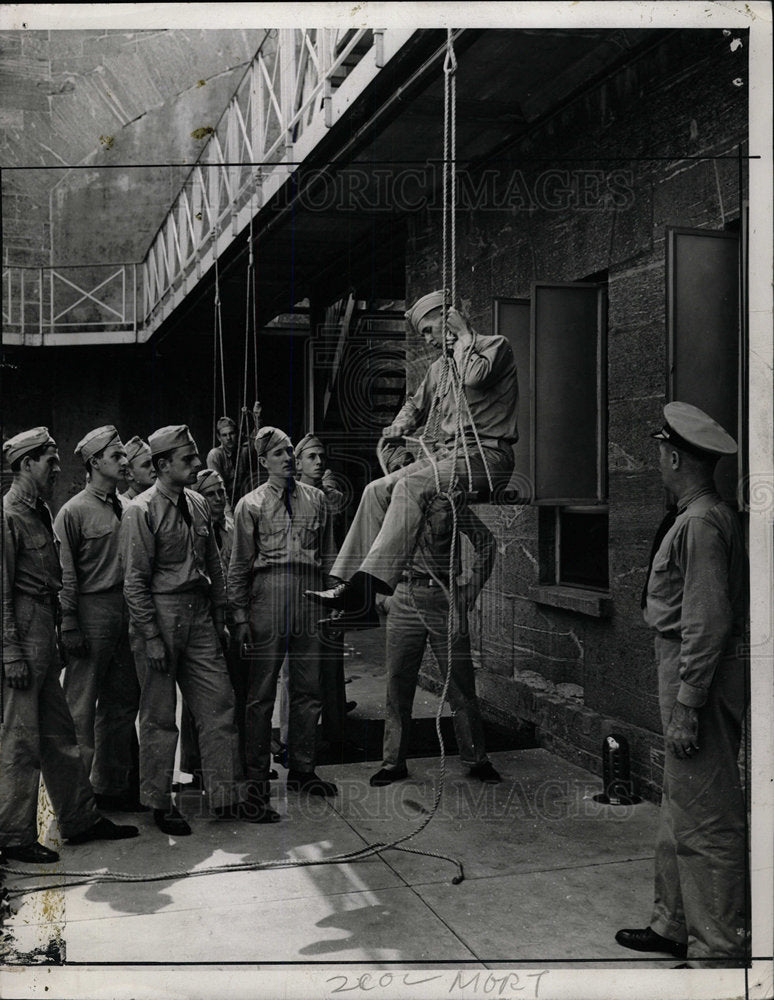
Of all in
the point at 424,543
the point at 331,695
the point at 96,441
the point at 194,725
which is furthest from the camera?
the point at 331,695

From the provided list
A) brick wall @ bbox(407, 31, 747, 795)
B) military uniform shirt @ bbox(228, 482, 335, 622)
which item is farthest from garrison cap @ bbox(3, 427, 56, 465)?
brick wall @ bbox(407, 31, 747, 795)

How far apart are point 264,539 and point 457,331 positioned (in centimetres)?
196

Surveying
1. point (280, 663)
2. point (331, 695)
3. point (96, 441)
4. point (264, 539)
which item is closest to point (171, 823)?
point (280, 663)

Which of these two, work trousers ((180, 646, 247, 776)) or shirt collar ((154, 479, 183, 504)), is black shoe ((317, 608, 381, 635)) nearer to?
work trousers ((180, 646, 247, 776))

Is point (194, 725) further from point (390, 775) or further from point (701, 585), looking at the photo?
point (701, 585)

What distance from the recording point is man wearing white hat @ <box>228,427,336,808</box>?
602cm

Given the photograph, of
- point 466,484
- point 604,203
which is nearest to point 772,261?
point 466,484

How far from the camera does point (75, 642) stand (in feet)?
18.7

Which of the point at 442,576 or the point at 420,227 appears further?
the point at 420,227

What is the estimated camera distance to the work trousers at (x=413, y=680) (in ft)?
19.2

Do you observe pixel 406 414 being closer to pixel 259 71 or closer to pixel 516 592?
pixel 516 592

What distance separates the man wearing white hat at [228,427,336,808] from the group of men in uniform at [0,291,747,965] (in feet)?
0.04

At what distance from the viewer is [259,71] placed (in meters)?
6.69

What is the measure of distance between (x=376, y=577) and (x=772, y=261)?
2338 millimetres
